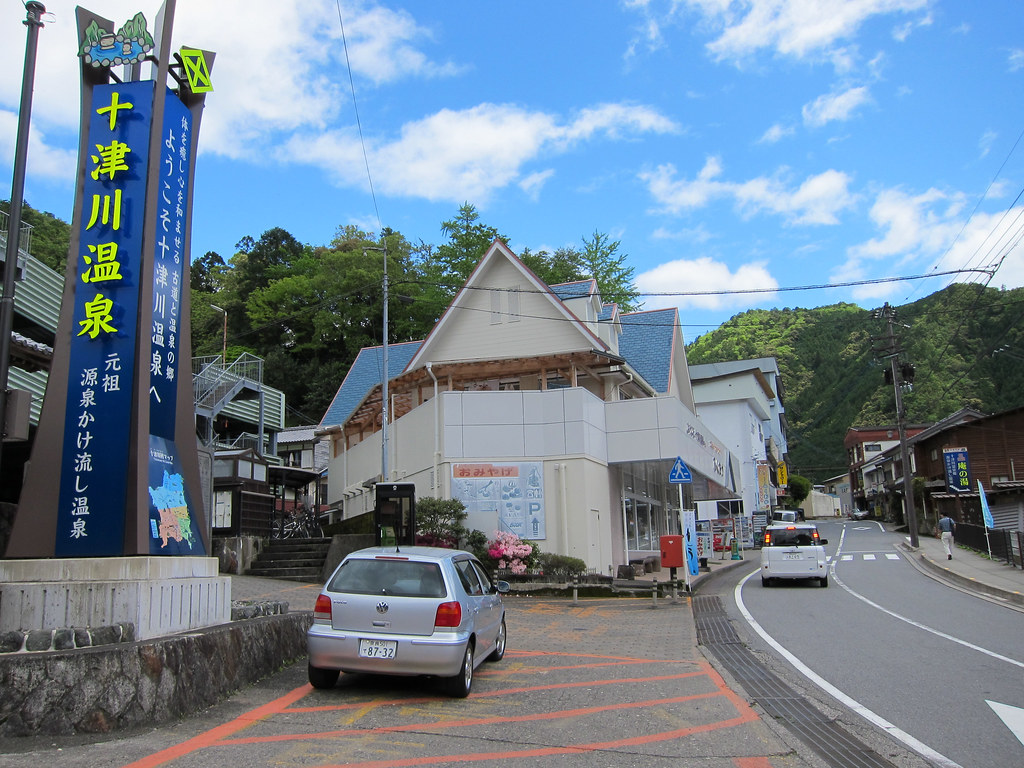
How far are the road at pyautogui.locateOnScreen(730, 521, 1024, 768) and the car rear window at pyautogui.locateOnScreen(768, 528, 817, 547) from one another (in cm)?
117

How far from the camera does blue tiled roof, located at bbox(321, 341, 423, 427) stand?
34.4 m

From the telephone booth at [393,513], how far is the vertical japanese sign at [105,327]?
1092 centimetres

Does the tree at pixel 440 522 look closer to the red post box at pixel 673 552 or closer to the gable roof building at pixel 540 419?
the gable roof building at pixel 540 419

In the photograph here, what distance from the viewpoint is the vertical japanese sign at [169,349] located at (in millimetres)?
8961

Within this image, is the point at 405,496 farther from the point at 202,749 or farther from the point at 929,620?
the point at 202,749

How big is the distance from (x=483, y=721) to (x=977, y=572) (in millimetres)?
21192

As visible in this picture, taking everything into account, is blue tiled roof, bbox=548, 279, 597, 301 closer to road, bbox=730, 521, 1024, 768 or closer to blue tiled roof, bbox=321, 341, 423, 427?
blue tiled roof, bbox=321, 341, 423, 427

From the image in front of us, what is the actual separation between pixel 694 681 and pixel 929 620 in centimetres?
747

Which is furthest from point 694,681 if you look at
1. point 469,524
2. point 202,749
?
point 469,524

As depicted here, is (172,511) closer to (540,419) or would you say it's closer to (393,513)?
(393,513)

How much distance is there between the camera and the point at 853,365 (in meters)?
68.4

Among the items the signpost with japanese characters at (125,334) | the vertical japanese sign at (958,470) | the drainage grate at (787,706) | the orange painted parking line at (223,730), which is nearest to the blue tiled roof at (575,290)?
the drainage grate at (787,706)

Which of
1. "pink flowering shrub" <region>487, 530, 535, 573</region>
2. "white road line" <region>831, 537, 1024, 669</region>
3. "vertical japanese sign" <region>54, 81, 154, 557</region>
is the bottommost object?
"white road line" <region>831, 537, 1024, 669</region>

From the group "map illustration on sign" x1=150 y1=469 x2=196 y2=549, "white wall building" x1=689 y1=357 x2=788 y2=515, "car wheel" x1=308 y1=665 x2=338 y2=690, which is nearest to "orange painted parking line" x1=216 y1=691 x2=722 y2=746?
"car wheel" x1=308 y1=665 x2=338 y2=690
